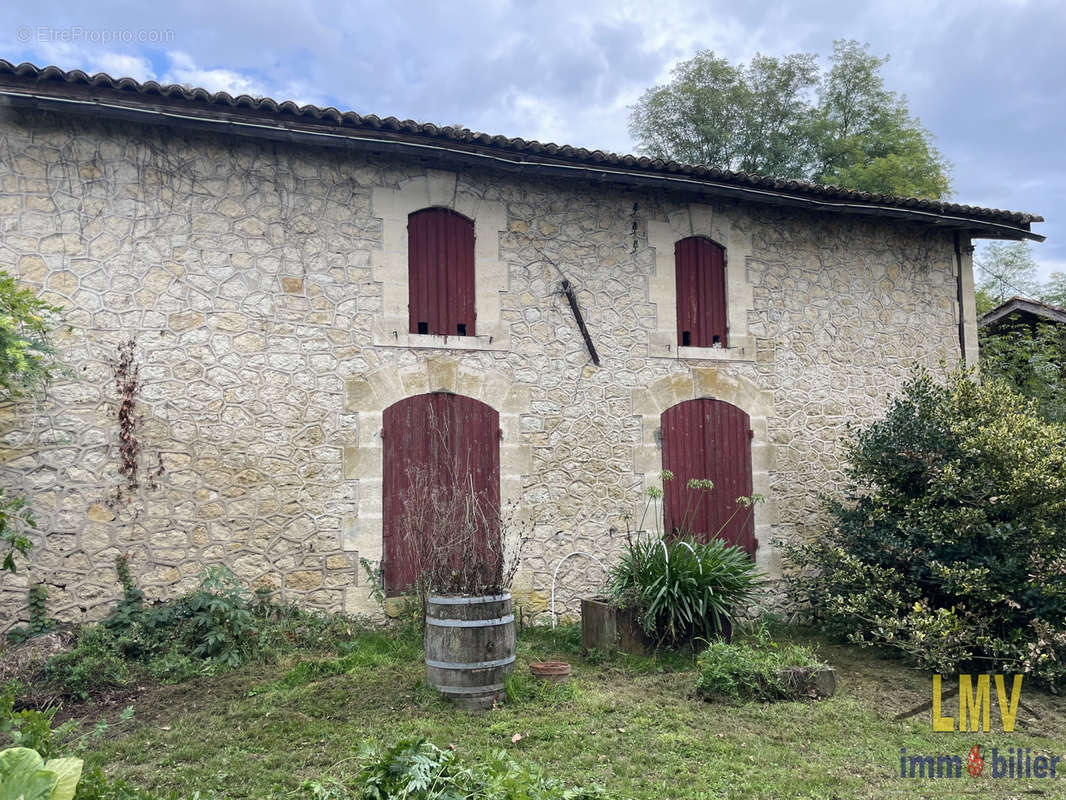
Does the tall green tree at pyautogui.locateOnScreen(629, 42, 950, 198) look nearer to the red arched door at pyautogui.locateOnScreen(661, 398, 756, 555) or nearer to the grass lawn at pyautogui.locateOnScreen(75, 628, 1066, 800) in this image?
the red arched door at pyautogui.locateOnScreen(661, 398, 756, 555)

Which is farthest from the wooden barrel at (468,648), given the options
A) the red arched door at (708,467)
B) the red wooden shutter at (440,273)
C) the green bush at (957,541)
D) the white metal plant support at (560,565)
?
the red arched door at (708,467)

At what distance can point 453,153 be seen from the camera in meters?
7.20

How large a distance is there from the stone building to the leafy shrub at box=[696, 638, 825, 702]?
2403 millimetres

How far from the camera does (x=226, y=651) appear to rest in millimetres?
5973

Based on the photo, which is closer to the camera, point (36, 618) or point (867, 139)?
point (36, 618)

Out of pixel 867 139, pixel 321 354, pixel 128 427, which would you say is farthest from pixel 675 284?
pixel 867 139

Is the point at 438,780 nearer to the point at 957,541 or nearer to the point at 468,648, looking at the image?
the point at 468,648

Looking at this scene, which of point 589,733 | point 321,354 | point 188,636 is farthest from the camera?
point 321,354

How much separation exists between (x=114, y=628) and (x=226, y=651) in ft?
3.21

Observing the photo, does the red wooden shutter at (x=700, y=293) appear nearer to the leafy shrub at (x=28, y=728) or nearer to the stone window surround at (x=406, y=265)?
the stone window surround at (x=406, y=265)

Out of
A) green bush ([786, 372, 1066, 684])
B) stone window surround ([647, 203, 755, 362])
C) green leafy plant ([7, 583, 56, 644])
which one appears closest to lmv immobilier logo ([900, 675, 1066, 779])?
green bush ([786, 372, 1066, 684])

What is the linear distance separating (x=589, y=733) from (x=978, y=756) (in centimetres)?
219

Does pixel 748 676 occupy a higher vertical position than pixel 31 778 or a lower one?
lower

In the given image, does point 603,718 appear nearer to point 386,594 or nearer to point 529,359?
point 386,594
